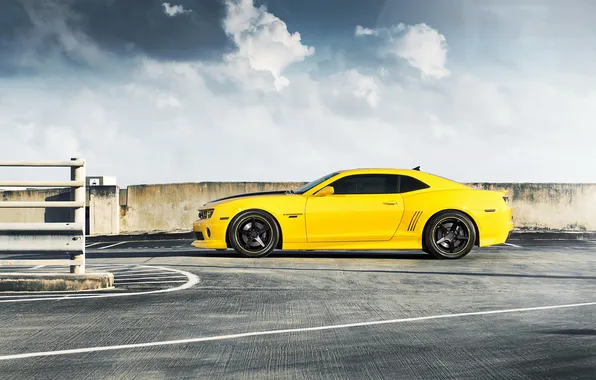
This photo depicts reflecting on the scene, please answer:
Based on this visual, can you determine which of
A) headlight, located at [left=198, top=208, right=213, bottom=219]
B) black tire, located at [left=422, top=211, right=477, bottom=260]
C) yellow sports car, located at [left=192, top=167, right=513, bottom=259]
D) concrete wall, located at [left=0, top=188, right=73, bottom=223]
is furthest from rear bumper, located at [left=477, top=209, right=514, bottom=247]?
concrete wall, located at [left=0, top=188, right=73, bottom=223]

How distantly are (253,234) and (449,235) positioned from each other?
2.89 m

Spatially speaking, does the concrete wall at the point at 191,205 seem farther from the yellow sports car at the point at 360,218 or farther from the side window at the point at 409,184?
the side window at the point at 409,184

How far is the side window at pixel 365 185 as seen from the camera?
12102 millimetres

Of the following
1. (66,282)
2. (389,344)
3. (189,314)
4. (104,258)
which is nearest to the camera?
(389,344)

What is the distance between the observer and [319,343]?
5.48 m

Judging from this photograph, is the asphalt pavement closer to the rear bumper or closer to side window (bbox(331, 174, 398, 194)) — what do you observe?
the rear bumper

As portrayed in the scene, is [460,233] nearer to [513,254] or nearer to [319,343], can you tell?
[513,254]

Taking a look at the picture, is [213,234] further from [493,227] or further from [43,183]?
[493,227]

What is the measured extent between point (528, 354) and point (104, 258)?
29.5 feet

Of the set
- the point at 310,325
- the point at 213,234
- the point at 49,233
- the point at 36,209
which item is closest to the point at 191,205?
the point at 36,209

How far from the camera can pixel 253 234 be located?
1200 cm

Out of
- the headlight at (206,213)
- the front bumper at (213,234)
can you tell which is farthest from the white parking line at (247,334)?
the headlight at (206,213)

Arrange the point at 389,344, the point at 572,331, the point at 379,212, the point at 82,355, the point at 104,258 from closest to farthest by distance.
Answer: the point at 82,355 → the point at 389,344 → the point at 572,331 → the point at 379,212 → the point at 104,258

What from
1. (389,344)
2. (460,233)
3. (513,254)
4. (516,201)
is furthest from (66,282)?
(516,201)
